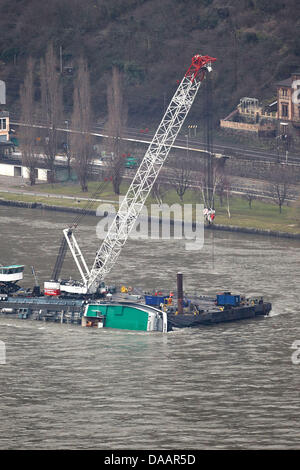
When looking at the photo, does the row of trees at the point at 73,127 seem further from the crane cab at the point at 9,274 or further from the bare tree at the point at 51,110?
the crane cab at the point at 9,274

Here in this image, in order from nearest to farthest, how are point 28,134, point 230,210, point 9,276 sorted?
point 9,276
point 230,210
point 28,134

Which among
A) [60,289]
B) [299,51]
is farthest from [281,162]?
[60,289]

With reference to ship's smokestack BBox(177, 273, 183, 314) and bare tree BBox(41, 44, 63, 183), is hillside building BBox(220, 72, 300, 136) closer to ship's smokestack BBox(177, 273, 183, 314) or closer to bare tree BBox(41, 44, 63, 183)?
bare tree BBox(41, 44, 63, 183)

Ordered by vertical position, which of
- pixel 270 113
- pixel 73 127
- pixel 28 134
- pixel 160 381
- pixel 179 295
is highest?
pixel 270 113

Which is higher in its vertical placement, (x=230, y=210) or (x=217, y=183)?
(x=217, y=183)

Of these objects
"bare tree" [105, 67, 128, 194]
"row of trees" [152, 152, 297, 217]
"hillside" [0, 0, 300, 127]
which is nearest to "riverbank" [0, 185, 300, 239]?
"row of trees" [152, 152, 297, 217]

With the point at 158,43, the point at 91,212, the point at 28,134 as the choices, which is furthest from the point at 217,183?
the point at 158,43

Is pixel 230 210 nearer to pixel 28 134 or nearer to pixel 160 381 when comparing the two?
pixel 28 134

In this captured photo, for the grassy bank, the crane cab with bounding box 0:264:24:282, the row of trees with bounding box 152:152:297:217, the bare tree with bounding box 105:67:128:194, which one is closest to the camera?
the crane cab with bounding box 0:264:24:282
